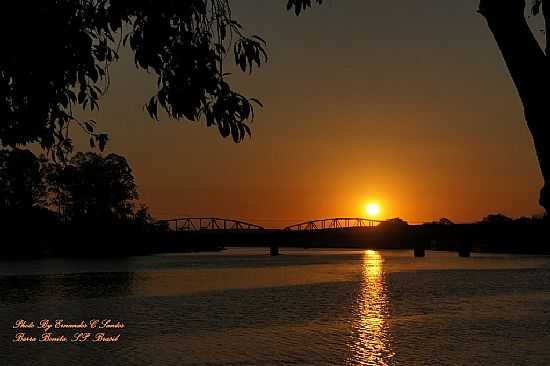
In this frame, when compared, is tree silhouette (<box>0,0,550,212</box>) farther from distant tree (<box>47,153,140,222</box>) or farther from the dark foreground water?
distant tree (<box>47,153,140,222</box>)

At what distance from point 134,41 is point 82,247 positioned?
174193 mm

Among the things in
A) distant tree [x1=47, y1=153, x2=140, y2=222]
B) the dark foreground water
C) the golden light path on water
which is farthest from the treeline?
the golden light path on water

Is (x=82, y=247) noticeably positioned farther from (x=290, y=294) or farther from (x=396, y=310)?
(x=396, y=310)

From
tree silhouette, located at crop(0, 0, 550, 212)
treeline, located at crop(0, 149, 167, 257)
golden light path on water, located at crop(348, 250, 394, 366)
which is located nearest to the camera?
tree silhouette, located at crop(0, 0, 550, 212)

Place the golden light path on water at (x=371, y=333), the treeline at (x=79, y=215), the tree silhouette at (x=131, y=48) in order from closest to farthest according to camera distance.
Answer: the tree silhouette at (x=131, y=48) < the golden light path on water at (x=371, y=333) < the treeline at (x=79, y=215)

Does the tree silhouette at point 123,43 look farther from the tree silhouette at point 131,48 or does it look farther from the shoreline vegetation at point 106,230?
the shoreline vegetation at point 106,230

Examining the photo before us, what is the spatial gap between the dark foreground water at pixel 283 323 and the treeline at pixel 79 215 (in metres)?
63.4

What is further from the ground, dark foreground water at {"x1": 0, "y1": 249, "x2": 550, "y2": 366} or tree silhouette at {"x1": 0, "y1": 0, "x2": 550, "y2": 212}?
tree silhouette at {"x1": 0, "y1": 0, "x2": 550, "y2": 212}

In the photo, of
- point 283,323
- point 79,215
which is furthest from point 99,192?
point 283,323

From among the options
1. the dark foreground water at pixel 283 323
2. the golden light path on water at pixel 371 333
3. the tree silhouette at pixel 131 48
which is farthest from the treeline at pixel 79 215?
the tree silhouette at pixel 131 48

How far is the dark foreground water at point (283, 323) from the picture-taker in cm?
3366

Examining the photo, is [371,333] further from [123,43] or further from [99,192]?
[99,192]

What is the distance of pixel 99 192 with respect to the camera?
18075 centimetres

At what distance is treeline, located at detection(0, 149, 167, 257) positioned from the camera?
156 metres
